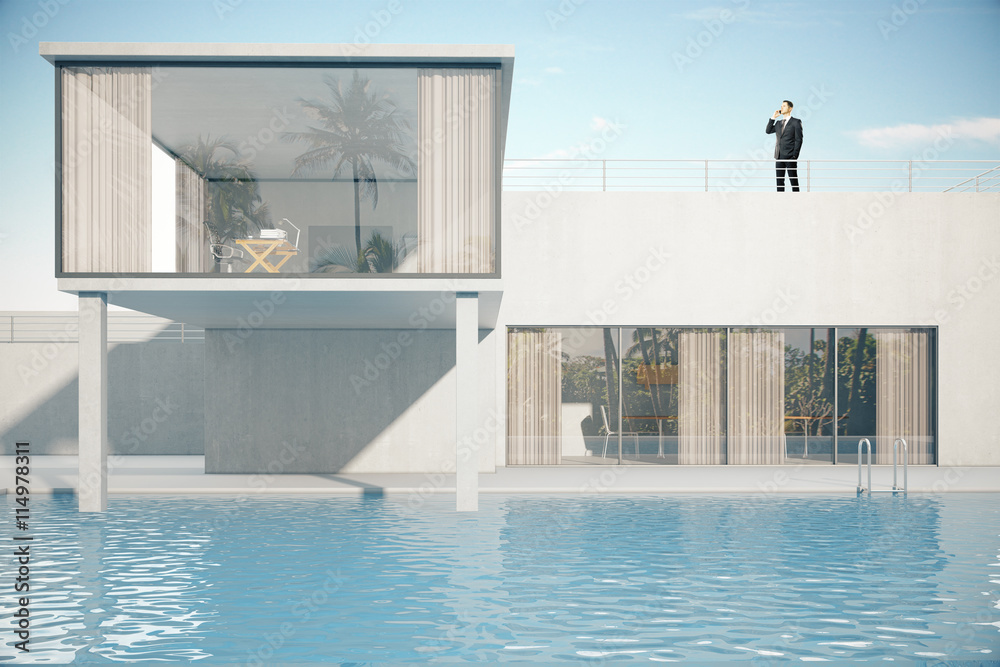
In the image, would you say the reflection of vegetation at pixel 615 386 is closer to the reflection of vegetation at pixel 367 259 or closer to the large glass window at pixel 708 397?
the large glass window at pixel 708 397

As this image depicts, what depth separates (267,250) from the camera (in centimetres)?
1044

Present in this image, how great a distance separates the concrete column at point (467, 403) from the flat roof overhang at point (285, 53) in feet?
7.59

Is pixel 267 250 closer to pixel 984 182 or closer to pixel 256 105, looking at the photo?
pixel 256 105

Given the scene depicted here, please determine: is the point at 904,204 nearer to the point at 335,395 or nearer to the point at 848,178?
the point at 848,178

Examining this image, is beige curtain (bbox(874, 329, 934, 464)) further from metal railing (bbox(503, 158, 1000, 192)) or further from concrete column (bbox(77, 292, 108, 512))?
concrete column (bbox(77, 292, 108, 512))

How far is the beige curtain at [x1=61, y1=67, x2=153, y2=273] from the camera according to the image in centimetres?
1038

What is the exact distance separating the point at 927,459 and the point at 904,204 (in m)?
4.80

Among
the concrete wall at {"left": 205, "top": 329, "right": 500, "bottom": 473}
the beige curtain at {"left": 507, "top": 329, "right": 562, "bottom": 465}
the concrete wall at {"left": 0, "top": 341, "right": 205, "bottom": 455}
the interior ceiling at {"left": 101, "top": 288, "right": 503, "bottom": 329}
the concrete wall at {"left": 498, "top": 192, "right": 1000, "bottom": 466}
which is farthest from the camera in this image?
the concrete wall at {"left": 0, "top": 341, "right": 205, "bottom": 455}

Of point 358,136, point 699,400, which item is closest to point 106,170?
point 358,136

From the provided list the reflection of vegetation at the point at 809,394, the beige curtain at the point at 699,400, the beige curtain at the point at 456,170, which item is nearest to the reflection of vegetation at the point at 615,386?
the beige curtain at the point at 699,400

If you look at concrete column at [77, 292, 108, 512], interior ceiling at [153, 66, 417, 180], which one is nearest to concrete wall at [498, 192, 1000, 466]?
interior ceiling at [153, 66, 417, 180]

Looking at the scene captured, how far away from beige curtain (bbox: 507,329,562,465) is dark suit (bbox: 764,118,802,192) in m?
5.44

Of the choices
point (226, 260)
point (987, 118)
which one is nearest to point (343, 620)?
point (226, 260)

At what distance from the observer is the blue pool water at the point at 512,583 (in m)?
5.29
